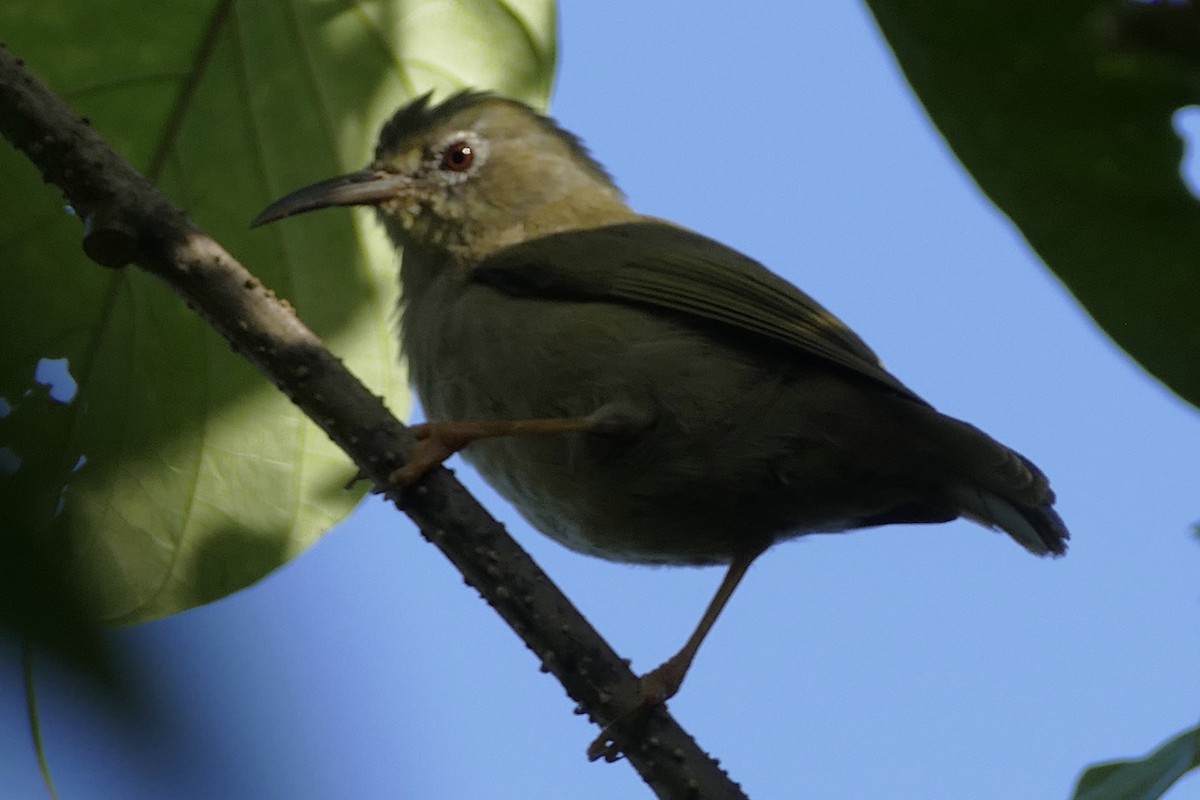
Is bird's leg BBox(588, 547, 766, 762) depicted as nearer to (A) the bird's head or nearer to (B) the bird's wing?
(B) the bird's wing

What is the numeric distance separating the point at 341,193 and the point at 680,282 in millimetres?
1115

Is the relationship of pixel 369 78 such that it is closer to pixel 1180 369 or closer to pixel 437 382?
pixel 437 382

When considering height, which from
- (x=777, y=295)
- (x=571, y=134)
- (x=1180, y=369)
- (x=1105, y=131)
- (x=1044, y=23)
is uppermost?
(x=571, y=134)

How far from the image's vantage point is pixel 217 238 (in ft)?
12.7

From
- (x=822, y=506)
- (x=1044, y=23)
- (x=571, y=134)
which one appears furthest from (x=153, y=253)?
(x=571, y=134)

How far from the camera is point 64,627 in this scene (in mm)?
525

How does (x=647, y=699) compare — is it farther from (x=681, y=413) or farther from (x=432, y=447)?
(x=681, y=413)

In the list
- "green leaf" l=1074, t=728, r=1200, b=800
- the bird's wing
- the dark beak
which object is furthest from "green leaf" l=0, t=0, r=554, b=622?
"green leaf" l=1074, t=728, r=1200, b=800

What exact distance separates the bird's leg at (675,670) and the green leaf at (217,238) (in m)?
0.97

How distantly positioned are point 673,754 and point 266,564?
1.37 metres

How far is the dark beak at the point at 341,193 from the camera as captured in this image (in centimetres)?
380

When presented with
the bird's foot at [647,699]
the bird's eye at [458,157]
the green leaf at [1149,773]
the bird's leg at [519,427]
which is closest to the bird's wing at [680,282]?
the bird's leg at [519,427]

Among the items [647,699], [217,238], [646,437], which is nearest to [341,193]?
Result: [217,238]

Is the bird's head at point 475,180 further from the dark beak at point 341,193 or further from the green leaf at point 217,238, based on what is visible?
the green leaf at point 217,238
